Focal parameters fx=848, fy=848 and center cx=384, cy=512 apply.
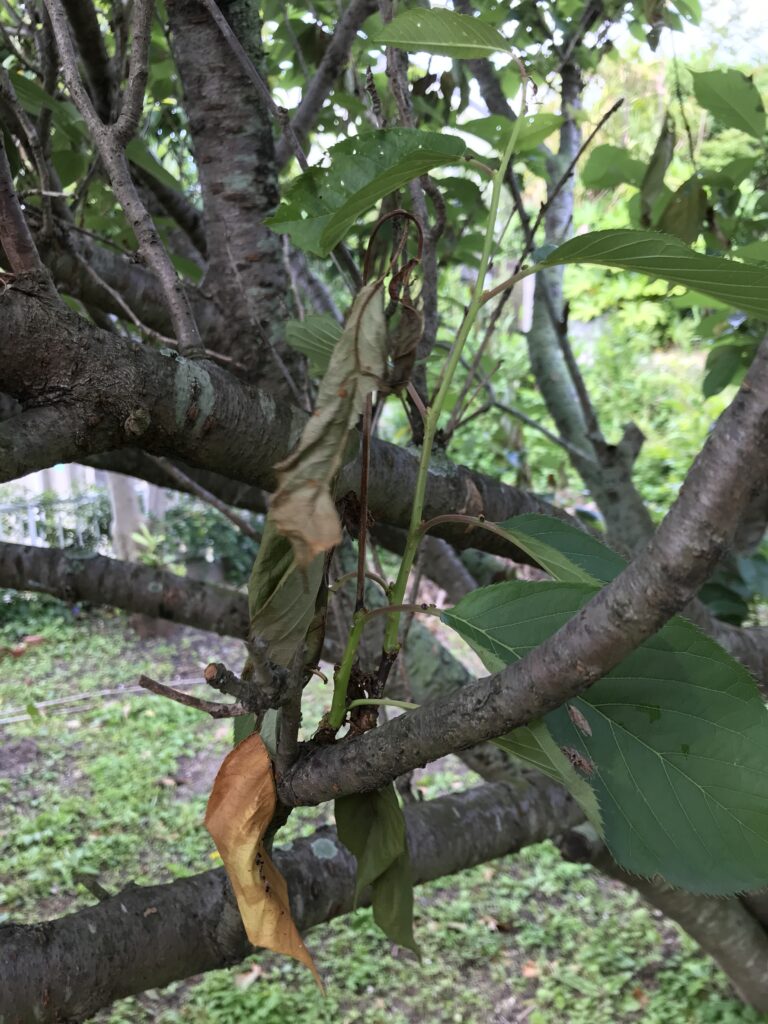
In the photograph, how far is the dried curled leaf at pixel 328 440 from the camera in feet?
1.25

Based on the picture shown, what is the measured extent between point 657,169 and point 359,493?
3.50 ft

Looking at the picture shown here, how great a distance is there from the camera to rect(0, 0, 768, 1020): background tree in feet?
1.62

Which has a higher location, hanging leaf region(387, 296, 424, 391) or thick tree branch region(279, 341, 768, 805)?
hanging leaf region(387, 296, 424, 391)

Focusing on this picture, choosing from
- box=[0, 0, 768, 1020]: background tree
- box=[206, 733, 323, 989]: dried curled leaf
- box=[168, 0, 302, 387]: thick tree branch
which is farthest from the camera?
box=[168, 0, 302, 387]: thick tree branch

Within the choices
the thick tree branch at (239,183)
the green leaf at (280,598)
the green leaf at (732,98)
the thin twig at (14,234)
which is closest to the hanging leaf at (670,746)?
the green leaf at (280,598)

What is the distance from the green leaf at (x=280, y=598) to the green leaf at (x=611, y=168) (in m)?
1.39

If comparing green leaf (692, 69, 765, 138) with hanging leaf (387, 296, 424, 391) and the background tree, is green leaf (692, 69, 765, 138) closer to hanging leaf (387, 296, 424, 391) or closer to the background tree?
the background tree

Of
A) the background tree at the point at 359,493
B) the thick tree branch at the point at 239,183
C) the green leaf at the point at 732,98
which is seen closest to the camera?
the background tree at the point at 359,493

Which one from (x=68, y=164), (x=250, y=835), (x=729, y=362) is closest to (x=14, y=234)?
(x=250, y=835)

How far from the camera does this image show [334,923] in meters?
3.00

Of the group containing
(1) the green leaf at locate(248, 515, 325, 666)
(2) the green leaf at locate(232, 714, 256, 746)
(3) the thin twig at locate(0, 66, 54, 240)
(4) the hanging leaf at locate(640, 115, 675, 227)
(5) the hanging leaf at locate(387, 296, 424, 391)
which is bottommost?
(2) the green leaf at locate(232, 714, 256, 746)

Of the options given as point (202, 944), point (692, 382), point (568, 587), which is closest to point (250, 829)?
point (568, 587)

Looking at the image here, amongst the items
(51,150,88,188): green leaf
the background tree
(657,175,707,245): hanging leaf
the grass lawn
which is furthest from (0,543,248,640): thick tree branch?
(657,175,707,245): hanging leaf

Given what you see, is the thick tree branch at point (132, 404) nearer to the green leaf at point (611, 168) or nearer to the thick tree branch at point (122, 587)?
the thick tree branch at point (122, 587)
